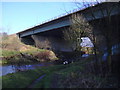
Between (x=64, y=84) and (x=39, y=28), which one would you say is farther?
(x=39, y=28)

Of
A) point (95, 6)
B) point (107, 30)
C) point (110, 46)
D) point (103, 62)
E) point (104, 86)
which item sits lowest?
point (104, 86)

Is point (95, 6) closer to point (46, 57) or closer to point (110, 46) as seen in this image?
point (110, 46)

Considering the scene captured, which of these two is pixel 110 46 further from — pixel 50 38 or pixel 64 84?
pixel 50 38

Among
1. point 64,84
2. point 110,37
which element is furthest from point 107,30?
point 64,84

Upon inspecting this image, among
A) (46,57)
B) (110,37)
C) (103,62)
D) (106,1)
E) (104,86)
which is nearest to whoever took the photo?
(104,86)

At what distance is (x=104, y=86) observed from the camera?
8.48 meters

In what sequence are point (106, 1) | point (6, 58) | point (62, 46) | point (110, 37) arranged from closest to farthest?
point (110, 37) < point (106, 1) < point (6, 58) < point (62, 46)

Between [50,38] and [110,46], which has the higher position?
[50,38]

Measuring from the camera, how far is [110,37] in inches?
388

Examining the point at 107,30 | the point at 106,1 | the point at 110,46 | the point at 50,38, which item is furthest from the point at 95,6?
the point at 50,38

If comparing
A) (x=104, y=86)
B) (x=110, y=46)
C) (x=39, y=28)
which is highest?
(x=39, y=28)

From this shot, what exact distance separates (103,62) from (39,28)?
129 feet

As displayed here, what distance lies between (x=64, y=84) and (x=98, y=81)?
2.03m

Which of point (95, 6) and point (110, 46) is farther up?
point (95, 6)
